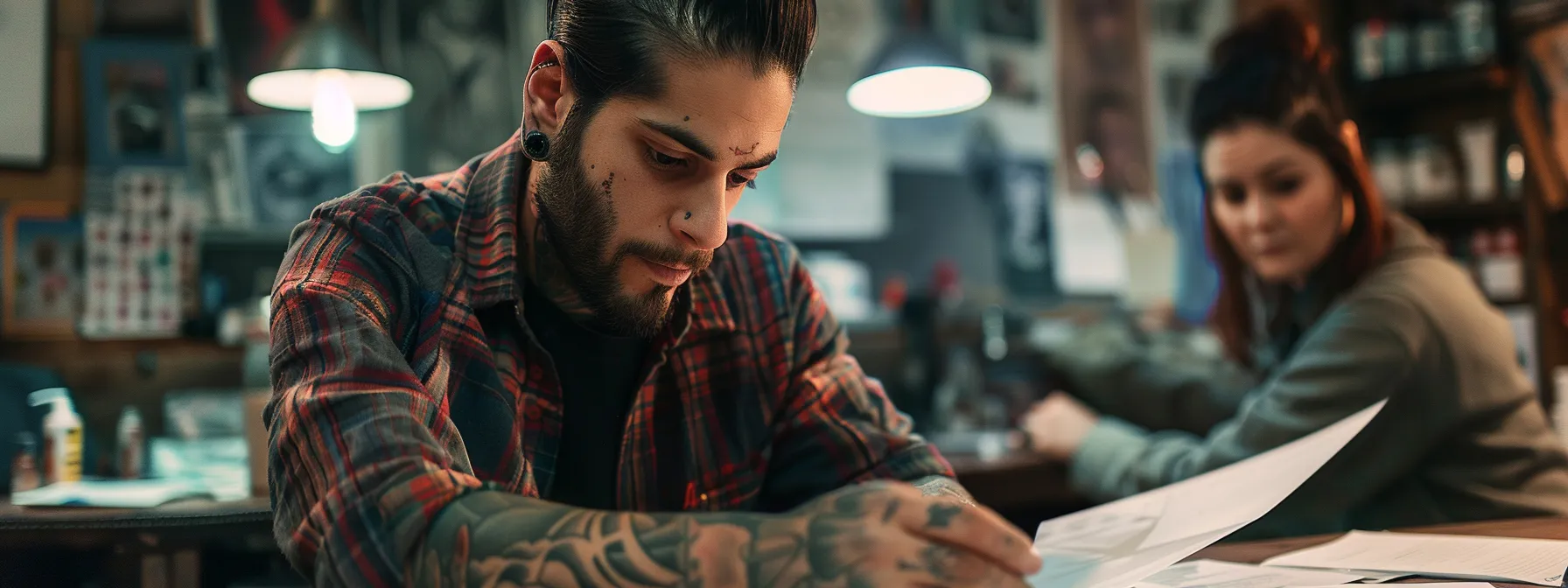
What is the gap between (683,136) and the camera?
2.84 ft

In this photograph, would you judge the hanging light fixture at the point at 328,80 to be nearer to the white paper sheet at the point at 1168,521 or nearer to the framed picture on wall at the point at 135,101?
the framed picture on wall at the point at 135,101

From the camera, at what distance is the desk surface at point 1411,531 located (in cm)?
101

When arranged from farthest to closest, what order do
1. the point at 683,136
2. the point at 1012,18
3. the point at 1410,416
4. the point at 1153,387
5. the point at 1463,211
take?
1. the point at 1012,18
2. the point at 1463,211
3. the point at 1153,387
4. the point at 1410,416
5. the point at 683,136

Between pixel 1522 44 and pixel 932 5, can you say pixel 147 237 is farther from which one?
pixel 1522 44

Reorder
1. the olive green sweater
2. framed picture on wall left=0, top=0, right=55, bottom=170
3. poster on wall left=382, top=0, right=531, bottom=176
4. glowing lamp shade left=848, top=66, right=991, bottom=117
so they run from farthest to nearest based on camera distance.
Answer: glowing lamp shade left=848, top=66, right=991, bottom=117
poster on wall left=382, top=0, right=531, bottom=176
framed picture on wall left=0, top=0, right=55, bottom=170
the olive green sweater

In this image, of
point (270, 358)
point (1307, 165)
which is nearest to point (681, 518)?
point (270, 358)

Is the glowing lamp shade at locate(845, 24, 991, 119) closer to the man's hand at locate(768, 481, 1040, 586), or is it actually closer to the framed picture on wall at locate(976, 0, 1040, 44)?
the framed picture on wall at locate(976, 0, 1040, 44)

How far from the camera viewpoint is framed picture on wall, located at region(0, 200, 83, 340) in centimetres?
250

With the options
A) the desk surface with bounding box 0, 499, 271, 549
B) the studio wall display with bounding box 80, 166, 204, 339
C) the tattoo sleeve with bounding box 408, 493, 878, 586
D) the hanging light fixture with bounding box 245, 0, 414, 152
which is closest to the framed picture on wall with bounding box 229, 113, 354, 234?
the hanging light fixture with bounding box 245, 0, 414, 152

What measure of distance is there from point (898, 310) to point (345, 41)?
1760 millimetres

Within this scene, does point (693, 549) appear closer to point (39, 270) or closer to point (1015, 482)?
point (1015, 482)

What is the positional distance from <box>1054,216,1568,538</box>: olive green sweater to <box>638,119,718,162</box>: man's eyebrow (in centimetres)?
108

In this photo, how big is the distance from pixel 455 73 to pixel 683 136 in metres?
2.38

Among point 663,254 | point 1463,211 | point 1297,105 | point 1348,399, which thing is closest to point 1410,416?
point 1348,399
